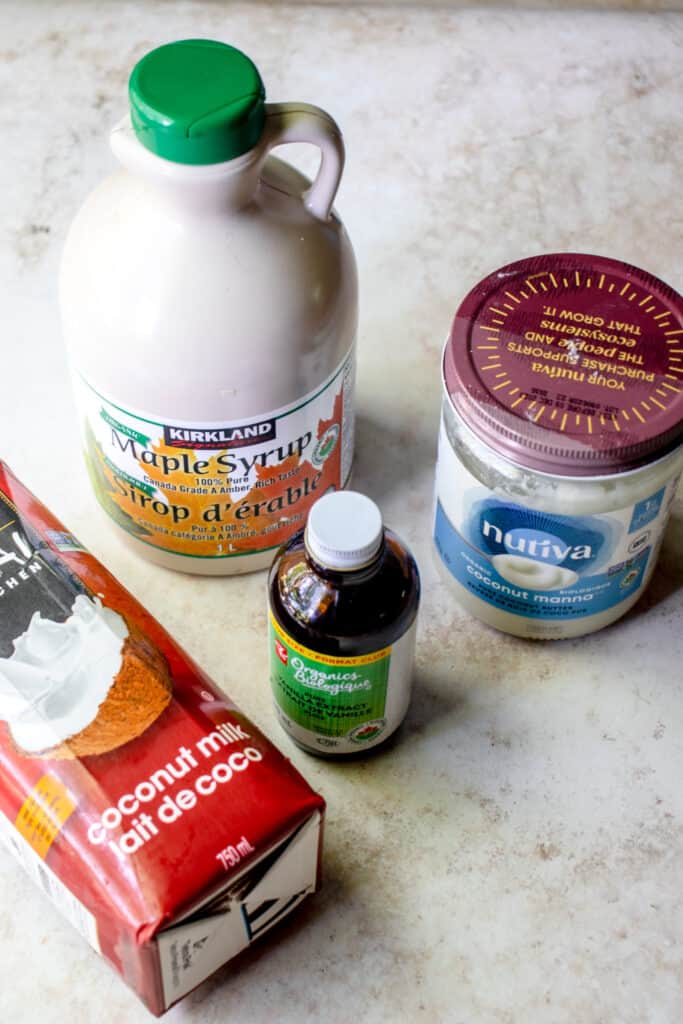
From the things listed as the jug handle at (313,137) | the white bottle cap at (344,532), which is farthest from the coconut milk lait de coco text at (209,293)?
the white bottle cap at (344,532)

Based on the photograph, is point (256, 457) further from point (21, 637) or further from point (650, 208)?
point (650, 208)

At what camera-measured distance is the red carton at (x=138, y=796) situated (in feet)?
2.33

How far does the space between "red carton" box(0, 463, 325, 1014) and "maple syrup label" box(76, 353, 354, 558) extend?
11 centimetres

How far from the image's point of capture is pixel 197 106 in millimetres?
741

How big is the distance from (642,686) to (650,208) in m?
0.47

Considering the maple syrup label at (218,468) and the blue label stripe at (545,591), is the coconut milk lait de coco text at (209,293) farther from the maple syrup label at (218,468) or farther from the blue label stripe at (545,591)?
the blue label stripe at (545,591)

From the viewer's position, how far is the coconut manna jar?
2.65 ft

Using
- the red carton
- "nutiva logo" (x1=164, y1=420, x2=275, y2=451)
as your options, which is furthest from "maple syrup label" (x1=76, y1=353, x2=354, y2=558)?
the red carton

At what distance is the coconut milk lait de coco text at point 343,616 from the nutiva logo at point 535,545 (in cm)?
7

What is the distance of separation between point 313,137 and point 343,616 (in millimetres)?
288

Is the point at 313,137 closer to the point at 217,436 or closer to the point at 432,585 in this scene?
the point at 217,436

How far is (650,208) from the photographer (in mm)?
1180

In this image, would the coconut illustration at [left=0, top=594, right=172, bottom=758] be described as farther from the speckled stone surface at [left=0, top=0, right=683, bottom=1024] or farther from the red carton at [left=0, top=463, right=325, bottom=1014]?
the speckled stone surface at [left=0, top=0, right=683, bottom=1024]

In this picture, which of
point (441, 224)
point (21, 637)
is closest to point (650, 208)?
point (441, 224)
